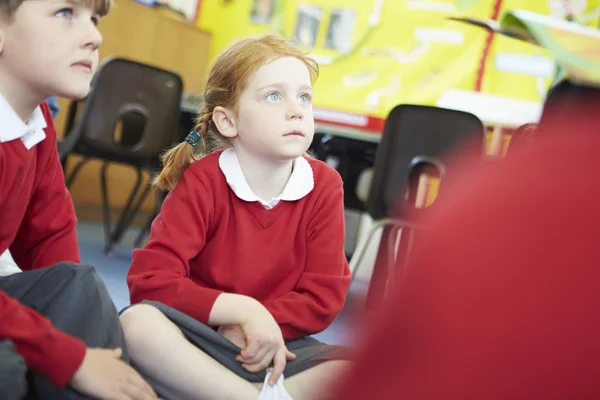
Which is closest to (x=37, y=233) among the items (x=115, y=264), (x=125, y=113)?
(x=115, y=264)

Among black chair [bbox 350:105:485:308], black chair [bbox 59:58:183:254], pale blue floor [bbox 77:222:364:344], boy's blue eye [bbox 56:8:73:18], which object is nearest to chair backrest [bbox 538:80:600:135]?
boy's blue eye [bbox 56:8:73:18]

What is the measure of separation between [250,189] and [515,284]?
0.95 m

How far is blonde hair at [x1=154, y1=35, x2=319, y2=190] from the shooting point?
48.8 inches

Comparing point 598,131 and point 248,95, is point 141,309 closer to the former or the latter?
point 248,95

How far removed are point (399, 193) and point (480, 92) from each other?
1.94 m

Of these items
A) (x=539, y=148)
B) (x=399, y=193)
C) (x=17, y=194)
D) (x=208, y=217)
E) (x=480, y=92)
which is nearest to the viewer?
(x=539, y=148)

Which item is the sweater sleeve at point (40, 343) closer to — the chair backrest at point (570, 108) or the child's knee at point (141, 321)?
the child's knee at point (141, 321)

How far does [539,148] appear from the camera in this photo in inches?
10.8

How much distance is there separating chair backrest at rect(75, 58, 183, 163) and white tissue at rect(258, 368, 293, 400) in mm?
2075

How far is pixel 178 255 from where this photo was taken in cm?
114

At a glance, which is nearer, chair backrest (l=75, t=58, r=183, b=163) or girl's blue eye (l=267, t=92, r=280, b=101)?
girl's blue eye (l=267, t=92, r=280, b=101)

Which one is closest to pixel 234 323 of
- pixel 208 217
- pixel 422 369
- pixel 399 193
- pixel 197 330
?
pixel 197 330

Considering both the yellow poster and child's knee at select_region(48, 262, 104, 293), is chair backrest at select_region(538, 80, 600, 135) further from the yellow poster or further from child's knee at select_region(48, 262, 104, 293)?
the yellow poster

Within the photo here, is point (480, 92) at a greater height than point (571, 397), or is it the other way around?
point (480, 92)
